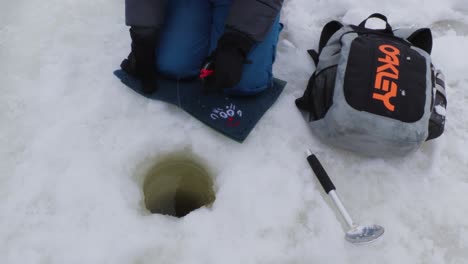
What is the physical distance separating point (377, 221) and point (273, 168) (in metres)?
0.44

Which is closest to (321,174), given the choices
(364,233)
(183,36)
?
(364,233)

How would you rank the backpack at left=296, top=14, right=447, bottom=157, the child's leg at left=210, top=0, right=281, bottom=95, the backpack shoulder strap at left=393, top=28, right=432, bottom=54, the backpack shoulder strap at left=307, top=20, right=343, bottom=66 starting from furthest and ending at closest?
the backpack shoulder strap at left=307, top=20, right=343, bottom=66 < the backpack shoulder strap at left=393, top=28, right=432, bottom=54 < the child's leg at left=210, top=0, right=281, bottom=95 < the backpack at left=296, top=14, right=447, bottom=157

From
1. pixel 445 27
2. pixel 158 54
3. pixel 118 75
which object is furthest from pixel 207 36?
pixel 445 27

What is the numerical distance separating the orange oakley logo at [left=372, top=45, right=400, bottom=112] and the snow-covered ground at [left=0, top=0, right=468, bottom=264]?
0.91 ft

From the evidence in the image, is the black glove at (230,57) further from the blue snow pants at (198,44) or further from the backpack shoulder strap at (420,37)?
the backpack shoulder strap at (420,37)

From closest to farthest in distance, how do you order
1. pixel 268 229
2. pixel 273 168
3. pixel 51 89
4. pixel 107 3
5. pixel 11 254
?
pixel 11 254
pixel 268 229
pixel 273 168
pixel 51 89
pixel 107 3

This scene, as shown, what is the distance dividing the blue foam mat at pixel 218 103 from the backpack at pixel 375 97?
17 cm

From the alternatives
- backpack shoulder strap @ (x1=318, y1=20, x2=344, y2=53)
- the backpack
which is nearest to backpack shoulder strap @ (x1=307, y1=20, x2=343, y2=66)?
backpack shoulder strap @ (x1=318, y1=20, x2=344, y2=53)

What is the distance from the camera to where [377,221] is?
4.94 feet

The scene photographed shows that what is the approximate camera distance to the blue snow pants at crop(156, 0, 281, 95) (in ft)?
5.50

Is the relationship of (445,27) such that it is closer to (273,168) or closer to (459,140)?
(459,140)

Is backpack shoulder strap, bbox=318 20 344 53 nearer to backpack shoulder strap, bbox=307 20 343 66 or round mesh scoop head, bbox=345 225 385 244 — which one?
backpack shoulder strap, bbox=307 20 343 66

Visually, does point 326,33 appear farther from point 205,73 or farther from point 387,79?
point 205,73

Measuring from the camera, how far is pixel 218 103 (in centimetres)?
173
